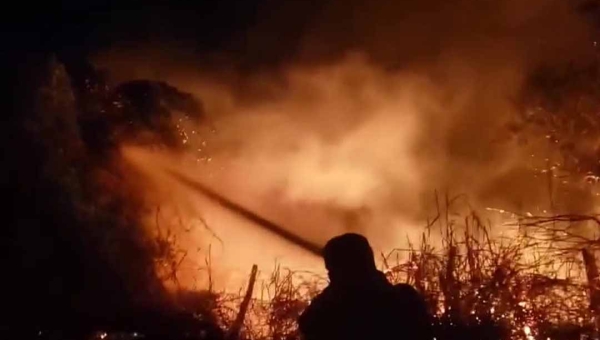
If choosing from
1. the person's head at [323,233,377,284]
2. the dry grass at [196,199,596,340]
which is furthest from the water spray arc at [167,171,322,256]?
the person's head at [323,233,377,284]

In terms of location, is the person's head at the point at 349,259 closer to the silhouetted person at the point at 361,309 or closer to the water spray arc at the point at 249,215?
the silhouetted person at the point at 361,309

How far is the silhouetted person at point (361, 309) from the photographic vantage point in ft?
23.5

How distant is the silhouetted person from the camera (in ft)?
23.5

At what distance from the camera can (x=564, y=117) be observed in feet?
54.6

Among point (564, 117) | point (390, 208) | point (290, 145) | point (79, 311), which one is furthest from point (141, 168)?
point (564, 117)

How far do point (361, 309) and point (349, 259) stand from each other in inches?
17.0

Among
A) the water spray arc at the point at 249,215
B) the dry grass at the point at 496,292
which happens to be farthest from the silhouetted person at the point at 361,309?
the water spray arc at the point at 249,215

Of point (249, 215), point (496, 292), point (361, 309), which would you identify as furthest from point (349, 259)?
point (249, 215)

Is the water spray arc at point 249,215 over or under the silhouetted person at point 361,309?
over

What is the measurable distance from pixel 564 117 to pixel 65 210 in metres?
9.61

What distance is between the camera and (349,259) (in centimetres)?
728

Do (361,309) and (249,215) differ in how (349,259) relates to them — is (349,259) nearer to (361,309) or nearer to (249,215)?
(361,309)

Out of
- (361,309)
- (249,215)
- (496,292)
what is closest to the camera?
(361,309)

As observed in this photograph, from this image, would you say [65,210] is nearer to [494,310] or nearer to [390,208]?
[494,310]
